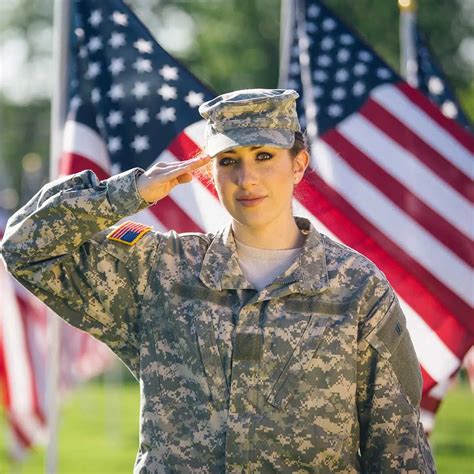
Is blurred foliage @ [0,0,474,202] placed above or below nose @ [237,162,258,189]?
above

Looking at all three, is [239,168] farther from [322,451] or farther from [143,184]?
[322,451]

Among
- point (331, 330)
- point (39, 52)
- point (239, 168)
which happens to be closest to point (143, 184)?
point (239, 168)

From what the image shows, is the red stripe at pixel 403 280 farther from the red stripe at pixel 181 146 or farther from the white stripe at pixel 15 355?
the white stripe at pixel 15 355

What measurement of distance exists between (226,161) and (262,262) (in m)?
0.35

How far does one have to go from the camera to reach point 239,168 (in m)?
4.09

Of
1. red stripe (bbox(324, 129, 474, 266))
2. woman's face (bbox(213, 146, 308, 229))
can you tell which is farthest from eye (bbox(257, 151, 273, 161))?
red stripe (bbox(324, 129, 474, 266))

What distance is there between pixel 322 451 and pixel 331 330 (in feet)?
1.20

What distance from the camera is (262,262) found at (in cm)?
422

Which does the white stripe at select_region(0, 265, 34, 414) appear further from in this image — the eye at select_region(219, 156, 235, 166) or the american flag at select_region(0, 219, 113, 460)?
the eye at select_region(219, 156, 235, 166)

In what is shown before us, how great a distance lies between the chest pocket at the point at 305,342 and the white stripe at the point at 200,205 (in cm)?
198

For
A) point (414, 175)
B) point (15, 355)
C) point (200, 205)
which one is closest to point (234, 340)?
point (200, 205)

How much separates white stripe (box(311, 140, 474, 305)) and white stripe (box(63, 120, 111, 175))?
1338mm

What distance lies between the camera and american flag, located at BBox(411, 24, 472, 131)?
899cm

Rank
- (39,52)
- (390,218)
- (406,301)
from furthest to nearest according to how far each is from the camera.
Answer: (39,52), (390,218), (406,301)
